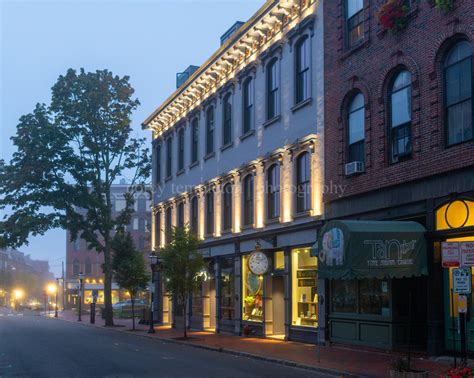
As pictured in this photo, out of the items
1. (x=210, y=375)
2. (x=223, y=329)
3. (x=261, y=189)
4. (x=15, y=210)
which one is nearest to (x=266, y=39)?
(x=261, y=189)

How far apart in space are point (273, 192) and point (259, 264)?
281cm

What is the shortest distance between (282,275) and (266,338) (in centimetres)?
261

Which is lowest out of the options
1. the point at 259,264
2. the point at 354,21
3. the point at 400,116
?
the point at 259,264

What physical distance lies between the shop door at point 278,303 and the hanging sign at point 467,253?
586 inches

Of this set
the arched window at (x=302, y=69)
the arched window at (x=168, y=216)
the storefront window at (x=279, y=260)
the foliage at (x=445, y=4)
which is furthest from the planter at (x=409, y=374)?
the arched window at (x=168, y=216)

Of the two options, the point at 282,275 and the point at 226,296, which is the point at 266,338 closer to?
the point at 282,275

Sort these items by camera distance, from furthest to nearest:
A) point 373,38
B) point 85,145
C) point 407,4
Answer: point 85,145 < point 373,38 < point 407,4

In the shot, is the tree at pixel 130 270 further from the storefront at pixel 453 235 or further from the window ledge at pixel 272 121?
the storefront at pixel 453 235

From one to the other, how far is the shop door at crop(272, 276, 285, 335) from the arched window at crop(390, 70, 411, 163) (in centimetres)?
910

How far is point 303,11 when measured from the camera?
25141 mm

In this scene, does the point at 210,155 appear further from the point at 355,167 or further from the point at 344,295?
the point at 355,167

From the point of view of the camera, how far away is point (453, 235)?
57.5 ft

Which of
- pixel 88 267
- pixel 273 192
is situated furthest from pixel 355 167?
pixel 88 267

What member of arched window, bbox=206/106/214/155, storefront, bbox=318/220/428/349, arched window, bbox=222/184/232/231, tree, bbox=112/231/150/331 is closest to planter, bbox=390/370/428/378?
storefront, bbox=318/220/428/349
